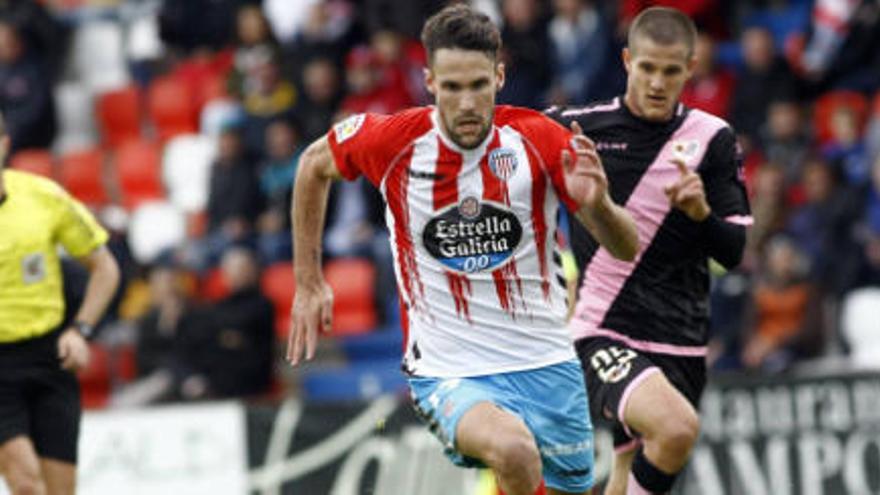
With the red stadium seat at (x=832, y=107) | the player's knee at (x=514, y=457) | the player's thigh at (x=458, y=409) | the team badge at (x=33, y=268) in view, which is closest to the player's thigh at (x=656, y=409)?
the player's thigh at (x=458, y=409)

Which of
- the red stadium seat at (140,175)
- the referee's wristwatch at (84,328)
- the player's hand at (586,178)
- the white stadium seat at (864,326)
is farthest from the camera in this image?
the red stadium seat at (140,175)

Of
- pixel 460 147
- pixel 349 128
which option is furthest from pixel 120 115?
pixel 460 147

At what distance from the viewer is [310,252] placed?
26.9 feet

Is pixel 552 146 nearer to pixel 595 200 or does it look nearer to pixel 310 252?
pixel 595 200

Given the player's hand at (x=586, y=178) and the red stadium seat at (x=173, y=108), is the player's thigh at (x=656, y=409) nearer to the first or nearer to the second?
the player's hand at (x=586, y=178)

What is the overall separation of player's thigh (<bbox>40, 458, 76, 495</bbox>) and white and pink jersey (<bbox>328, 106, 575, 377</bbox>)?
9.81 ft

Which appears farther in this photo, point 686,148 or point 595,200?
point 686,148

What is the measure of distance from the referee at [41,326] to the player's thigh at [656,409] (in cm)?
316

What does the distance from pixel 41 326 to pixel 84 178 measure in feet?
36.9

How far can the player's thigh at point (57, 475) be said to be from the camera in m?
10.2

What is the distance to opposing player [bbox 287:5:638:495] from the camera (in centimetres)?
772

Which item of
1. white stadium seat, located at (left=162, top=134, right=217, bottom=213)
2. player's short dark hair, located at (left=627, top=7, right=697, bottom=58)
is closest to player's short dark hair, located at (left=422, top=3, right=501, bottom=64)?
player's short dark hair, located at (left=627, top=7, right=697, bottom=58)

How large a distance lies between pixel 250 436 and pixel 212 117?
22.0 feet

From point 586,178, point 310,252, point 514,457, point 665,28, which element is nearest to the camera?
point 586,178
